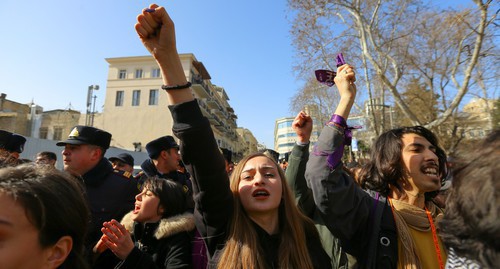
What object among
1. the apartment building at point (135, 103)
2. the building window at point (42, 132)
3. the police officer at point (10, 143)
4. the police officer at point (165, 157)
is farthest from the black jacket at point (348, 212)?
the building window at point (42, 132)

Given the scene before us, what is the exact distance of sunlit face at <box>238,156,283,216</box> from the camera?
6.10 ft

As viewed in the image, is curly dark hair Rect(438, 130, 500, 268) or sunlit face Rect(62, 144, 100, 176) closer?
curly dark hair Rect(438, 130, 500, 268)

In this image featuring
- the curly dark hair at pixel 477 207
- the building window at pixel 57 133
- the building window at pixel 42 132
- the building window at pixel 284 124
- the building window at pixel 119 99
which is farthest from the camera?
the building window at pixel 284 124

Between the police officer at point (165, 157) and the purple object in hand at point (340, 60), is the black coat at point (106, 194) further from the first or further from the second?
the purple object in hand at point (340, 60)

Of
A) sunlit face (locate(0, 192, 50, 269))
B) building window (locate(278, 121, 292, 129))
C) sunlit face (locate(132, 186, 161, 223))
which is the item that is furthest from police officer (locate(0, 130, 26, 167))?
building window (locate(278, 121, 292, 129))

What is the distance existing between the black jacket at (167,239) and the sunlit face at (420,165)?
156 centimetres

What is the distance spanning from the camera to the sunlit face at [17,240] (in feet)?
3.64

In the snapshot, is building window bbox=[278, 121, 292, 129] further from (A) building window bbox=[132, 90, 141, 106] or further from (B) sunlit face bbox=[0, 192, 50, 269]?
(B) sunlit face bbox=[0, 192, 50, 269]

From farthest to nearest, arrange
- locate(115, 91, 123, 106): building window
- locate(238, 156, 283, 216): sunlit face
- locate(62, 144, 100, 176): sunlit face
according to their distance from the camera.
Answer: locate(115, 91, 123, 106): building window < locate(62, 144, 100, 176): sunlit face < locate(238, 156, 283, 216): sunlit face

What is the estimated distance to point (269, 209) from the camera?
1.87m

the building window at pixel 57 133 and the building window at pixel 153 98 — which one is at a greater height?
the building window at pixel 153 98

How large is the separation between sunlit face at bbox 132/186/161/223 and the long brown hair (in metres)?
0.76

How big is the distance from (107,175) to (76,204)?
178 cm

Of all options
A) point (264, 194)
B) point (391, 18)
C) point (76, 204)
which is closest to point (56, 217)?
point (76, 204)
